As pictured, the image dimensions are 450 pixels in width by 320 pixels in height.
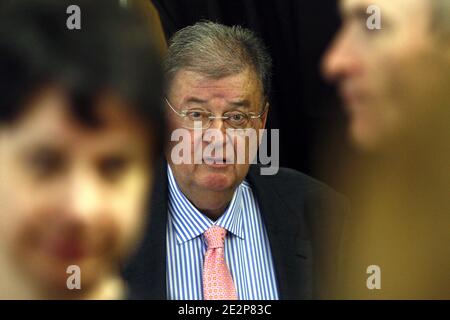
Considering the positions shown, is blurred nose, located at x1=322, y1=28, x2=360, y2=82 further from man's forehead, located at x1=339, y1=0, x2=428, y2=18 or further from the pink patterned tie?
the pink patterned tie

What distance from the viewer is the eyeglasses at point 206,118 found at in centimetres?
254

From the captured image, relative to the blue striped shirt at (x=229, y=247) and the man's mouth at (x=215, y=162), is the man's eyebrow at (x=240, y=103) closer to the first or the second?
the man's mouth at (x=215, y=162)

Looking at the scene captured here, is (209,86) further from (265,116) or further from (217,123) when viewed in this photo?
(265,116)

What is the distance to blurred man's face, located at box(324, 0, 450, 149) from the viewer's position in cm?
274

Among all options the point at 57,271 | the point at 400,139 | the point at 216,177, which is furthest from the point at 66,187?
the point at 400,139

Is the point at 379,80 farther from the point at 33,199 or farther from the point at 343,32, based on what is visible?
the point at 33,199

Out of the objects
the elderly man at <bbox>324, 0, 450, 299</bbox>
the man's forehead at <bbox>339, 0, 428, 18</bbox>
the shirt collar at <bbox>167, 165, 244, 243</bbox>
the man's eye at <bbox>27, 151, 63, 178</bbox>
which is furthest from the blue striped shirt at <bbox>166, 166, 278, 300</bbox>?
the man's forehead at <bbox>339, 0, 428, 18</bbox>

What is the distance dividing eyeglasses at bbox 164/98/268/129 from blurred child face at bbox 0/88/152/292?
0.63 ft

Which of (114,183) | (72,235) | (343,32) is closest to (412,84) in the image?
(343,32)

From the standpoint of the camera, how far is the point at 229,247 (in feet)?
8.75

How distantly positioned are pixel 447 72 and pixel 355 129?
1.42 feet

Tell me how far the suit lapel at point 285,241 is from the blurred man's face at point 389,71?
0.40 m

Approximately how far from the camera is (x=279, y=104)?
8.89ft

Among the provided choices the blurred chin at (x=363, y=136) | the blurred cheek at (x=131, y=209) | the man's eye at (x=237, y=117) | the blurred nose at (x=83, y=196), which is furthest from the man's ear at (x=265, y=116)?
the blurred nose at (x=83, y=196)
